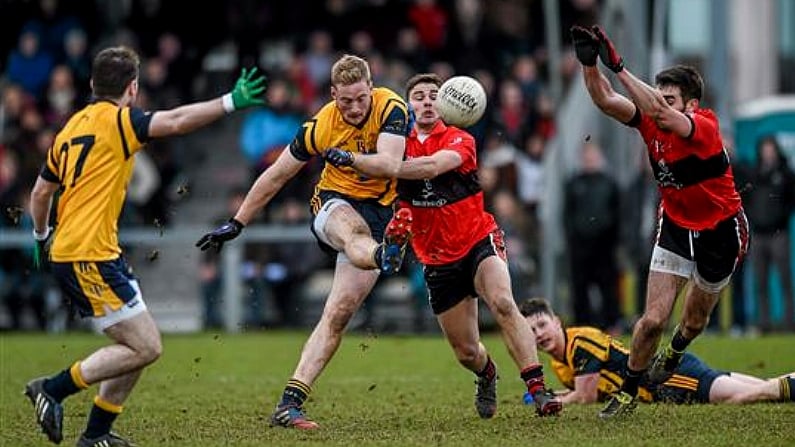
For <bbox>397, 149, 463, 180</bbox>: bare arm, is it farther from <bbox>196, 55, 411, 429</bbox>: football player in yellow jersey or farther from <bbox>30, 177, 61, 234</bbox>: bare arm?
<bbox>30, 177, 61, 234</bbox>: bare arm

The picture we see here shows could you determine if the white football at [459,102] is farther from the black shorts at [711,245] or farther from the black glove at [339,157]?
the black shorts at [711,245]

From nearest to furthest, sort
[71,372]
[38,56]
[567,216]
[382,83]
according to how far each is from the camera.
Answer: [71,372], [567,216], [382,83], [38,56]

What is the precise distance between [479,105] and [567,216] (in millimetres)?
9020

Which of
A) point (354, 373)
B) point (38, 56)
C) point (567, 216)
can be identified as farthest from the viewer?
point (38, 56)

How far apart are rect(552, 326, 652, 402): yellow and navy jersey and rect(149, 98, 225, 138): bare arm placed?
3.82 meters

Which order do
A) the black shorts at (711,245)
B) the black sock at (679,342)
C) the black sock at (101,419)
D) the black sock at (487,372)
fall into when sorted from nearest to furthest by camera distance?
the black sock at (101,419)
the black shorts at (711,245)
the black sock at (679,342)
the black sock at (487,372)

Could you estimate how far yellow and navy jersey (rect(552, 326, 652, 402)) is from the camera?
39.8ft

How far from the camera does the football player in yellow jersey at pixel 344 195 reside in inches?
431

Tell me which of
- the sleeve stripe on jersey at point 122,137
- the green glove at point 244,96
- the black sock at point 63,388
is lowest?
the black sock at point 63,388

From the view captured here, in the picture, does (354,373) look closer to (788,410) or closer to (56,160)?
(788,410)

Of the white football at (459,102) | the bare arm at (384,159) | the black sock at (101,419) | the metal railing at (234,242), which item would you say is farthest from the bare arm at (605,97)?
the metal railing at (234,242)

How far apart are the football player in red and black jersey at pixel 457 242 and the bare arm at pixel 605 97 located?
3.72ft

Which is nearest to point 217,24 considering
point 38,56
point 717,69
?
point 38,56

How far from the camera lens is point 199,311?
22.7 m
